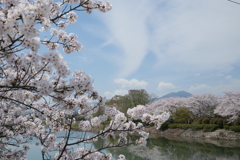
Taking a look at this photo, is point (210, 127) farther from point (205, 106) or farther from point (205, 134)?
point (205, 106)

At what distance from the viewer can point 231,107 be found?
18.6 meters

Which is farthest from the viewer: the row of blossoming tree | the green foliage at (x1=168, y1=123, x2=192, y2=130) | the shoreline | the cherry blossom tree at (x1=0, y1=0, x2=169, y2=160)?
the green foliage at (x1=168, y1=123, x2=192, y2=130)

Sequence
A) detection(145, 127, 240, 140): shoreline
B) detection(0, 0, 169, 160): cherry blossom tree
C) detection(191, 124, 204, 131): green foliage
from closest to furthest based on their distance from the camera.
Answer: detection(0, 0, 169, 160): cherry blossom tree, detection(145, 127, 240, 140): shoreline, detection(191, 124, 204, 131): green foliage

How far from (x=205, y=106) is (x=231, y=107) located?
25.4 feet

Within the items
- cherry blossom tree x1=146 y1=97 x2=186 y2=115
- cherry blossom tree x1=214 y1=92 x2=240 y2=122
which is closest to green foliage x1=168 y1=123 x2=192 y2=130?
cherry blossom tree x1=214 y1=92 x2=240 y2=122

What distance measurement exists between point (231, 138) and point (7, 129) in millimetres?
17354

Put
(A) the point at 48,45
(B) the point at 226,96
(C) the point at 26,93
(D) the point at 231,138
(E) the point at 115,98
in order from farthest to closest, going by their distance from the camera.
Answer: (E) the point at 115,98 < (B) the point at 226,96 < (D) the point at 231,138 < (A) the point at 48,45 < (C) the point at 26,93

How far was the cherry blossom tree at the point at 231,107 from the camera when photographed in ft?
A: 59.5

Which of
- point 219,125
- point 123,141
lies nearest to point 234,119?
point 219,125

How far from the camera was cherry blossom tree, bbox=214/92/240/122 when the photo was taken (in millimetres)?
18125

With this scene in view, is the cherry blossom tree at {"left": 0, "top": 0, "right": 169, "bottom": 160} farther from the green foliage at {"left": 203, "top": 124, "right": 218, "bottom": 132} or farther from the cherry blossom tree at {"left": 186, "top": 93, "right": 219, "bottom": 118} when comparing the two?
the cherry blossom tree at {"left": 186, "top": 93, "right": 219, "bottom": 118}

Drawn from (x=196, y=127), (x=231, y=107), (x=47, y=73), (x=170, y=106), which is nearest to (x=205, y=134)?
(x=196, y=127)

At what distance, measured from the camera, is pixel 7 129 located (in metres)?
3.60

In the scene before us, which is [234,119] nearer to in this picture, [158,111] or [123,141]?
[158,111]
